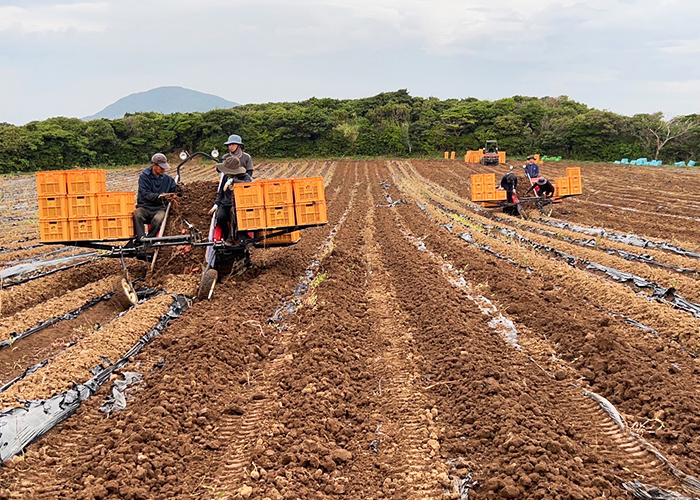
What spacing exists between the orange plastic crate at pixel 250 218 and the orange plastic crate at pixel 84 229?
6.63 ft

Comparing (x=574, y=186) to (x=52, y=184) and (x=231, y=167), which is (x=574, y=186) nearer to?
(x=231, y=167)

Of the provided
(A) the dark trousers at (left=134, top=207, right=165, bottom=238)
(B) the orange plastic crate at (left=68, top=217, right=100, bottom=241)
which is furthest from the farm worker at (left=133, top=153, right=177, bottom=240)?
(B) the orange plastic crate at (left=68, top=217, right=100, bottom=241)

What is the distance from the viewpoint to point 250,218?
7.04 meters

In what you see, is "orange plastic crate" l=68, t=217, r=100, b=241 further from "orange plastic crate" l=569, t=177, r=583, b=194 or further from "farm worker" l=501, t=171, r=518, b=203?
"orange plastic crate" l=569, t=177, r=583, b=194

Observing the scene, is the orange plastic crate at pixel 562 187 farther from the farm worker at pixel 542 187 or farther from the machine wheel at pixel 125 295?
the machine wheel at pixel 125 295

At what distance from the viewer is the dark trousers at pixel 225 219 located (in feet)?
24.1

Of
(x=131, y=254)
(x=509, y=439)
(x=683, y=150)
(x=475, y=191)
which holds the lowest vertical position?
(x=509, y=439)

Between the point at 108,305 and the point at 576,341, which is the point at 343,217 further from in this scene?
the point at 576,341

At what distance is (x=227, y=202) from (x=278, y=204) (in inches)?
35.8

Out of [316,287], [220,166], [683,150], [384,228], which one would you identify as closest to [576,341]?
[316,287]

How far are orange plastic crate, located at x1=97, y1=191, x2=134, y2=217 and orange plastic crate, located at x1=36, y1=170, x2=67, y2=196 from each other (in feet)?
1.65

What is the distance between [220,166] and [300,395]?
4.70m

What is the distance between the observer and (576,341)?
4824mm

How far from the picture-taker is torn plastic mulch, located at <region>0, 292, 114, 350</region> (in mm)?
5156
